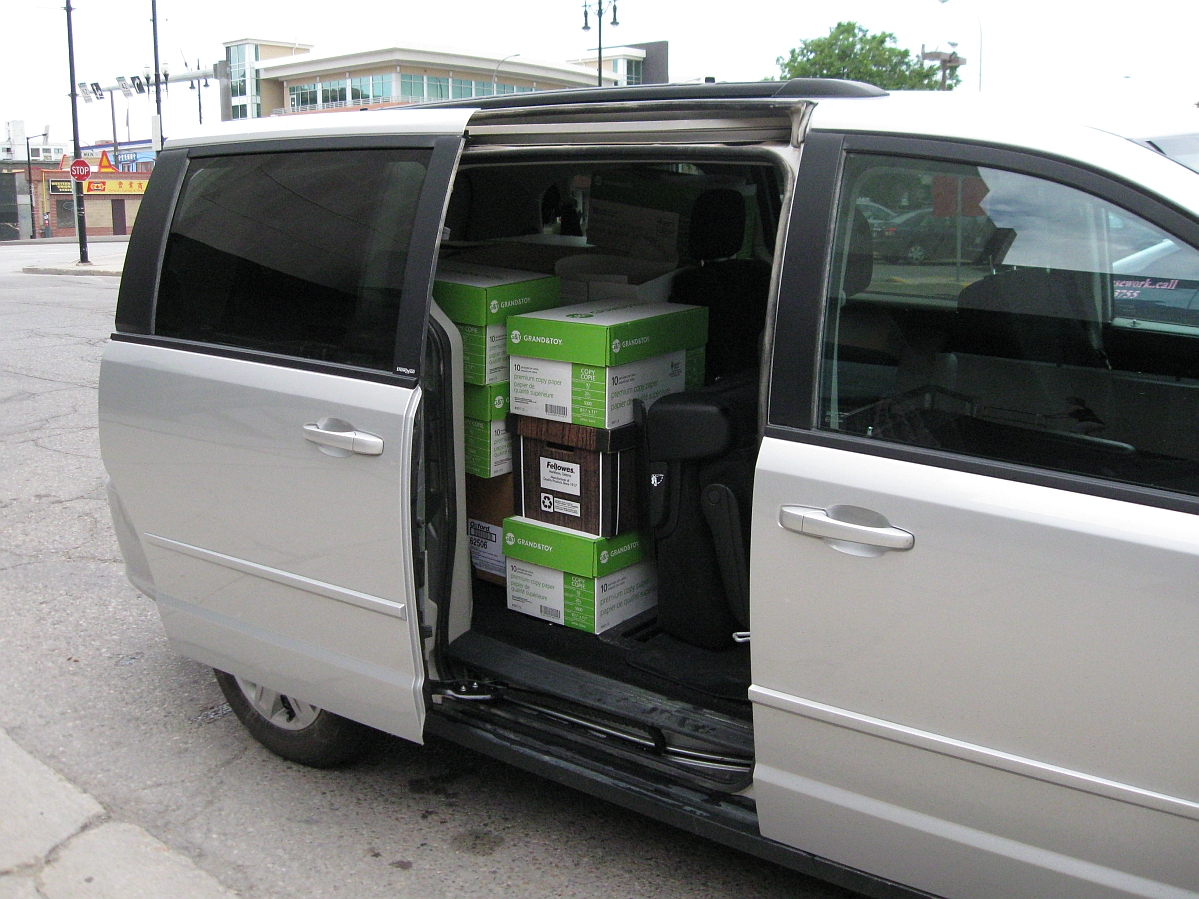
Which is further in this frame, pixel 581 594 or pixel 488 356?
pixel 581 594

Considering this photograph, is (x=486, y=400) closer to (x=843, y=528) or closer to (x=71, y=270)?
(x=843, y=528)

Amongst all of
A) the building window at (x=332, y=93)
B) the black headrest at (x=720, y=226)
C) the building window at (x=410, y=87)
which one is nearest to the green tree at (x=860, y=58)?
the building window at (x=410, y=87)

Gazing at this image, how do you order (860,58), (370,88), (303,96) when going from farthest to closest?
(303,96) → (370,88) → (860,58)

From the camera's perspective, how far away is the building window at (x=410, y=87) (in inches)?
2822

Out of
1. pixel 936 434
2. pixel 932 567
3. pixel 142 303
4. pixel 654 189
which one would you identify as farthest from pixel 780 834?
pixel 654 189

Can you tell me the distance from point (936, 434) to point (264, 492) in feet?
5.90

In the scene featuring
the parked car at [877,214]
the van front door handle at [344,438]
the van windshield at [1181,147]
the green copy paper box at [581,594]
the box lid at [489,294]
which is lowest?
the green copy paper box at [581,594]

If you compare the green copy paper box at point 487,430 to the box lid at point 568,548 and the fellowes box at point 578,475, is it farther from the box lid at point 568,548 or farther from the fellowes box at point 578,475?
the box lid at point 568,548

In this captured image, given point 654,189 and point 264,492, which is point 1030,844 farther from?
point 654,189

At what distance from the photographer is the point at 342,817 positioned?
127 inches

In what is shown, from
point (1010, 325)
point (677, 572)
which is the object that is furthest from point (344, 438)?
point (1010, 325)

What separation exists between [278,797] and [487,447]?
125 cm

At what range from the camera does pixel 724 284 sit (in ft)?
12.6

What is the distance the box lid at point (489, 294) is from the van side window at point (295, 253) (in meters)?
0.29
